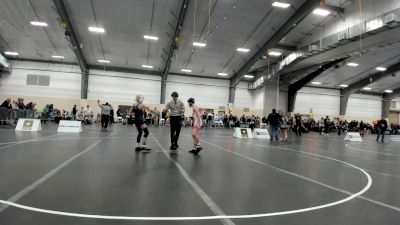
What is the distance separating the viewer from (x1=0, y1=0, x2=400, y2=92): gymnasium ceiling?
1897 centimetres

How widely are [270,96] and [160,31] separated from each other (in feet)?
54.6

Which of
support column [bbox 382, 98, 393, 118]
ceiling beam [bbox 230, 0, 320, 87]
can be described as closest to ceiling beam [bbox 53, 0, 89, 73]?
ceiling beam [bbox 230, 0, 320, 87]

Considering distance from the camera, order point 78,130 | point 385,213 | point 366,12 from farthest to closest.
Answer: point 366,12
point 78,130
point 385,213

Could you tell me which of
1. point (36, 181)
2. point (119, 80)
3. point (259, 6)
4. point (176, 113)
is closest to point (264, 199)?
point (36, 181)

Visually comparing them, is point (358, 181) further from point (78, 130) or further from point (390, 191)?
point (78, 130)

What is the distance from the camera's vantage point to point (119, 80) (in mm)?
32938

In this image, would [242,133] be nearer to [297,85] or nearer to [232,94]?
[232,94]

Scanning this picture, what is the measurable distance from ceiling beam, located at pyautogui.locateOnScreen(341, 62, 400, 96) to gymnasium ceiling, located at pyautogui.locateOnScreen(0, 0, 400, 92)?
1469 millimetres

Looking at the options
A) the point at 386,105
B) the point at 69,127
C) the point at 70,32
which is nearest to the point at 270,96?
the point at 386,105

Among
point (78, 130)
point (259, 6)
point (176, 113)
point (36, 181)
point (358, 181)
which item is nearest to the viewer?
point (36, 181)

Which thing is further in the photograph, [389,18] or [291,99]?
[291,99]

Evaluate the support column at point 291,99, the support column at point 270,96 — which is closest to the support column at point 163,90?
the support column at point 270,96

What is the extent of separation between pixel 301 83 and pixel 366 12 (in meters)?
18.0

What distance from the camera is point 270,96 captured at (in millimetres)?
33438
